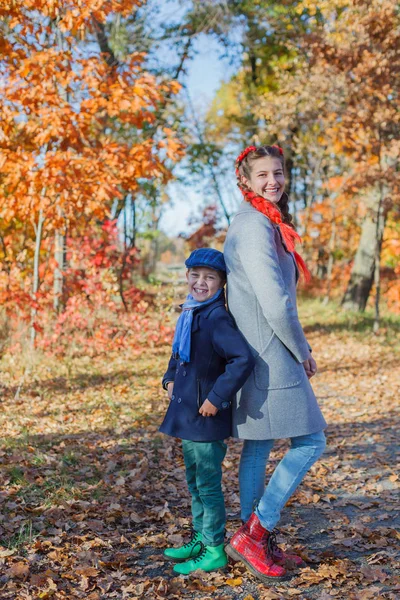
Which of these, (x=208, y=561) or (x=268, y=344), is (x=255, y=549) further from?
(x=268, y=344)

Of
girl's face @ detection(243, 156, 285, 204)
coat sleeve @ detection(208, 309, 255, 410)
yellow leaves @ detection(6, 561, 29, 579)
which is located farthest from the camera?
yellow leaves @ detection(6, 561, 29, 579)

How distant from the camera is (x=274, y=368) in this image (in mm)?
3104

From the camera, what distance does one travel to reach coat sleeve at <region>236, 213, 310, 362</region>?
3016mm

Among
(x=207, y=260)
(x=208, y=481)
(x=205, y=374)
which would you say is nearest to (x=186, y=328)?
(x=205, y=374)

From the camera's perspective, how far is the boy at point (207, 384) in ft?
10.0

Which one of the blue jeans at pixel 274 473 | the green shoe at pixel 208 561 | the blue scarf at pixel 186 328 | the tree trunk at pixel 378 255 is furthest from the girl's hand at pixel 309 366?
the tree trunk at pixel 378 255

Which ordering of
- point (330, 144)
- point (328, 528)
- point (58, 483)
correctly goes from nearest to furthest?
point (328, 528) < point (58, 483) < point (330, 144)

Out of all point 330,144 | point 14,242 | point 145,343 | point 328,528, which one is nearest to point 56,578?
point 328,528

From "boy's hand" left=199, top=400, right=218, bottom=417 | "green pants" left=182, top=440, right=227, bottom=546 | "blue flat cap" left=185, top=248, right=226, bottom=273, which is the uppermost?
"blue flat cap" left=185, top=248, right=226, bottom=273

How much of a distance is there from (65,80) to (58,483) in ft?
17.6

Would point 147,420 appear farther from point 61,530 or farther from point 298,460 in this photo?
point 298,460

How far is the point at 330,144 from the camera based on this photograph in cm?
1823

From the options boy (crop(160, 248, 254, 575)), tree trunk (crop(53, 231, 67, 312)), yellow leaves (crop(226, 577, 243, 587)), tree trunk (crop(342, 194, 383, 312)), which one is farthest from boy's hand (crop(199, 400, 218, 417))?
tree trunk (crop(342, 194, 383, 312))

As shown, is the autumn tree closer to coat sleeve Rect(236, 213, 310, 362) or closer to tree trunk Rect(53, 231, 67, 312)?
tree trunk Rect(53, 231, 67, 312)
